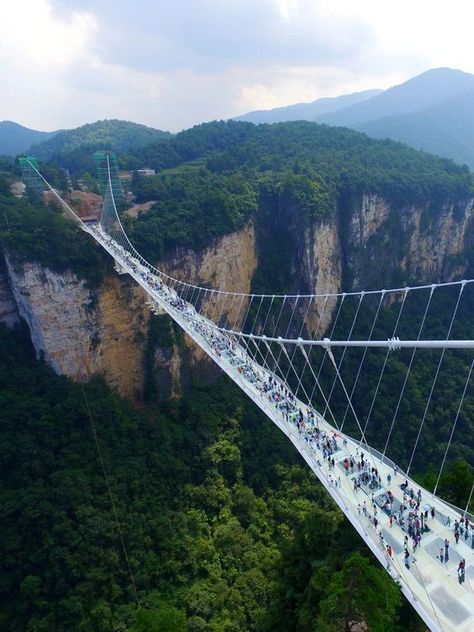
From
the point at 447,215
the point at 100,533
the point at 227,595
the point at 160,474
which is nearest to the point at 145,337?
the point at 160,474

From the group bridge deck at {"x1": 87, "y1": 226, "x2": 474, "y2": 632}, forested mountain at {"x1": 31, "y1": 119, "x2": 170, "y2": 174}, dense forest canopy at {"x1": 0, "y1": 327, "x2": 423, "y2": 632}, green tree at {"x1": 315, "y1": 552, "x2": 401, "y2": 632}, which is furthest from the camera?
forested mountain at {"x1": 31, "y1": 119, "x2": 170, "y2": 174}

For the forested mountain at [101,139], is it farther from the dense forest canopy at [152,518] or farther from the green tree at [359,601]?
the green tree at [359,601]

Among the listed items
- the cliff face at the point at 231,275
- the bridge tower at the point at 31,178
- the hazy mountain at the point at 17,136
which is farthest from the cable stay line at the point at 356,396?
the hazy mountain at the point at 17,136

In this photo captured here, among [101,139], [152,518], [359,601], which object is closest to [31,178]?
[152,518]

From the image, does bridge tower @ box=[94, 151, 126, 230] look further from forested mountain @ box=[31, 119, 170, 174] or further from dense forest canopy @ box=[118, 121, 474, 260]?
forested mountain @ box=[31, 119, 170, 174]

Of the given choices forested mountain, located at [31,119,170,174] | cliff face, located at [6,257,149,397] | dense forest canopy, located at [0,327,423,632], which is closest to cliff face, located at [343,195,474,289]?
dense forest canopy, located at [0,327,423,632]
